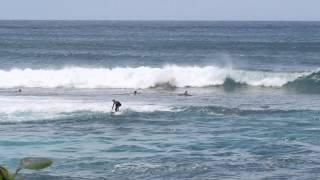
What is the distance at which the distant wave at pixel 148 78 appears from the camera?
50469 mm

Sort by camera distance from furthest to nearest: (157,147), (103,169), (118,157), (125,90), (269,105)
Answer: (125,90) < (269,105) < (157,147) < (118,157) < (103,169)

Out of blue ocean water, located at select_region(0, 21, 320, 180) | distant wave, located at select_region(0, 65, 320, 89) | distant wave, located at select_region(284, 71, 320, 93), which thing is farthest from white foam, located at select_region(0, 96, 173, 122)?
distant wave, located at select_region(284, 71, 320, 93)

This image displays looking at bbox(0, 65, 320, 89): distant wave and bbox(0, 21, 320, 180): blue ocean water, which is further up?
bbox(0, 65, 320, 89): distant wave

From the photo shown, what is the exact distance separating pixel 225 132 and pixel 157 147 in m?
3.94

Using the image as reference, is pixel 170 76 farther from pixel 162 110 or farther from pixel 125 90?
pixel 162 110

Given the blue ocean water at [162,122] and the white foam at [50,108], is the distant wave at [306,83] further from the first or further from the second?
the white foam at [50,108]

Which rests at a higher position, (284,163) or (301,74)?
(301,74)

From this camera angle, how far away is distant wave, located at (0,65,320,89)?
166 feet

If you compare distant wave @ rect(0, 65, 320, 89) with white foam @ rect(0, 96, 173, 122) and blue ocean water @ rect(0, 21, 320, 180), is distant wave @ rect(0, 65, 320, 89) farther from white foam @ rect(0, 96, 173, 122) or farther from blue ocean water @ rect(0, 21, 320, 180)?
white foam @ rect(0, 96, 173, 122)

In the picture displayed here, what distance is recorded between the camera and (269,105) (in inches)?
1383

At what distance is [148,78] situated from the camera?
52.9 metres

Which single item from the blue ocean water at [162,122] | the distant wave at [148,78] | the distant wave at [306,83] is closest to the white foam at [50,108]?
the blue ocean water at [162,122]

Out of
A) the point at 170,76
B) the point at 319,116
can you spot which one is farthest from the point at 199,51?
the point at 319,116

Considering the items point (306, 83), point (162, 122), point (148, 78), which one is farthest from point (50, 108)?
point (306, 83)
